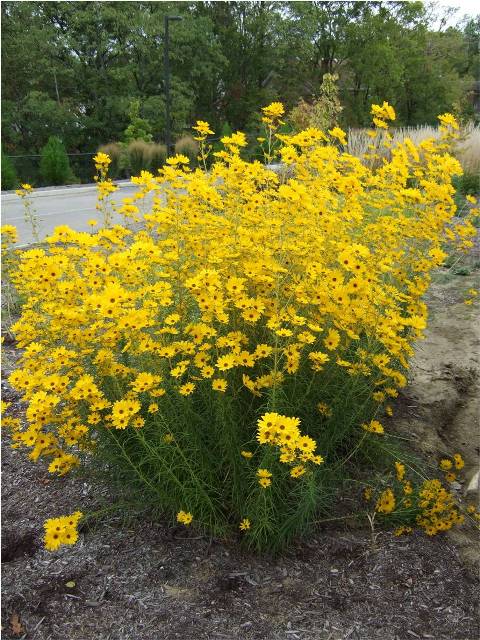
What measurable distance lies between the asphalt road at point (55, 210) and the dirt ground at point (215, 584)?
6930 millimetres

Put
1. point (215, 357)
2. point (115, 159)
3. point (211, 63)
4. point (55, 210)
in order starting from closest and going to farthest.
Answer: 1. point (215, 357)
2. point (55, 210)
3. point (115, 159)
4. point (211, 63)

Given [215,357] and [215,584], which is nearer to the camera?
[215,584]

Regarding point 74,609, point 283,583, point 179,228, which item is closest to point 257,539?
point 283,583

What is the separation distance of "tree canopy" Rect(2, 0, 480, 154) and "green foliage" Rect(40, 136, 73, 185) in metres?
6.28

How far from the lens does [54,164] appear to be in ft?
70.0

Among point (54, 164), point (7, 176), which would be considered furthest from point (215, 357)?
point (54, 164)

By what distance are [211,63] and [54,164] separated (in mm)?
14347

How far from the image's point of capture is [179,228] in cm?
277

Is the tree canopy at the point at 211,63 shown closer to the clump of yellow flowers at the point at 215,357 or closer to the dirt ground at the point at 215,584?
the clump of yellow flowers at the point at 215,357

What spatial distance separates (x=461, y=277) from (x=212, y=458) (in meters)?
4.99

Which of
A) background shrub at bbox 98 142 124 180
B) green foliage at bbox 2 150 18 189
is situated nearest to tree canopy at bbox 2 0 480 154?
background shrub at bbox 98 142 124 180

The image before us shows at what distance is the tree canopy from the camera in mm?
27078

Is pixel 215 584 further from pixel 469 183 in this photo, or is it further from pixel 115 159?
pixel 115 159

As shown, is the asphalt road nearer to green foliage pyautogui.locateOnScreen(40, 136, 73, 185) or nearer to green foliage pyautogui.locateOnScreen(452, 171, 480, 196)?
green foliage pyautogui.locateOnScreen(40, 136, 73, 185)
